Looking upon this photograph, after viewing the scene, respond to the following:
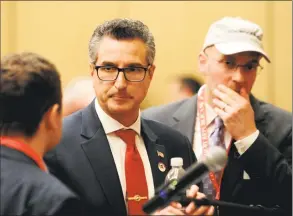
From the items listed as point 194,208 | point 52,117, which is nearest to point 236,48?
point 194,208

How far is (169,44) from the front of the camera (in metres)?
5.56

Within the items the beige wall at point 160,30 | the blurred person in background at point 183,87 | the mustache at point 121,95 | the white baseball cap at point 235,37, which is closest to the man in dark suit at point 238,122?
the white baseball cap at point 235,37

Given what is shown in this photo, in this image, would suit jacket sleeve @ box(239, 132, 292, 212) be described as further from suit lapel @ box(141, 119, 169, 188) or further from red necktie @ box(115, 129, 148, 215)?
red necktie @ box(115, 129, 148, 215)

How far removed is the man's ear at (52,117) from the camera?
173 cm

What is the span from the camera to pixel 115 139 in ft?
7.46

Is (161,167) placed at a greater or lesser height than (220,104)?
lesser

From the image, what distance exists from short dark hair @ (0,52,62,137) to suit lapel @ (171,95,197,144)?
117 centimetres

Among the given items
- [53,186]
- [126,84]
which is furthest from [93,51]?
[53,186]

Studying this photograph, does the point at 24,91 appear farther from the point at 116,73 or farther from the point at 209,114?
the point at 209,114

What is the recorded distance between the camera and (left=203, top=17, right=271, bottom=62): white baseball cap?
2764 mm

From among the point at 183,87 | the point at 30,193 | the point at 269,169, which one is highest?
the point at 30,193

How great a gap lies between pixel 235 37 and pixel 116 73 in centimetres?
76

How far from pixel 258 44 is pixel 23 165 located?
4.87ft

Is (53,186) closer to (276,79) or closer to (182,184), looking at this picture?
(182,184)
